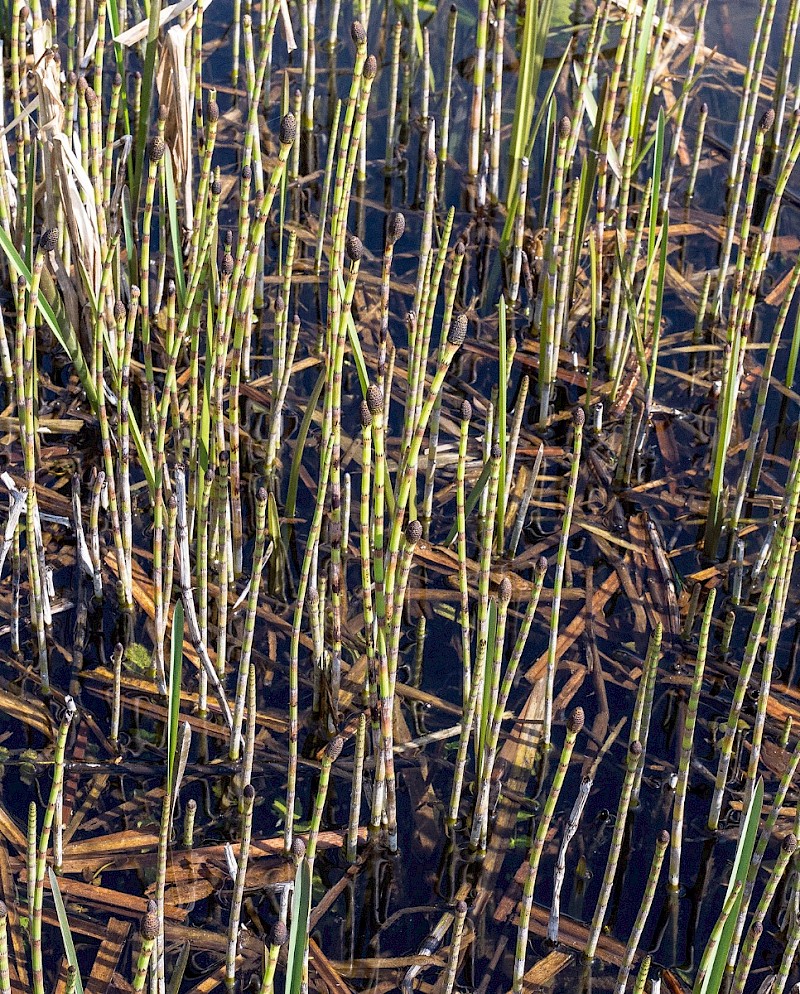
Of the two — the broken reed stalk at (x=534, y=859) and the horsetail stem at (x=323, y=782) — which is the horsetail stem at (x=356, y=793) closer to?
the horsetail stem at (x=323, y=782)

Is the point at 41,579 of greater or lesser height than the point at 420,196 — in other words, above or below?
below

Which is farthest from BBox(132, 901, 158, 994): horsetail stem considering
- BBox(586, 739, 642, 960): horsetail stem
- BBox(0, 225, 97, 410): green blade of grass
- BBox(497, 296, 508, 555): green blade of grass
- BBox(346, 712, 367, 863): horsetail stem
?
BBox(0, 225, 97, 410): green blade of grass

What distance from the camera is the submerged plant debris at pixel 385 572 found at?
5.41ft

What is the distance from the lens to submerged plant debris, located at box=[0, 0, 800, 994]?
165cm

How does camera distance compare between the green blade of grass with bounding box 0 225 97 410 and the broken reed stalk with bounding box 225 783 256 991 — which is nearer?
the broken reed stalk with bounding box 225 783 256 991

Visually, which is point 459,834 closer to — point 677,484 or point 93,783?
point 93,783

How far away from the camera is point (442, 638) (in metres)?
2.10

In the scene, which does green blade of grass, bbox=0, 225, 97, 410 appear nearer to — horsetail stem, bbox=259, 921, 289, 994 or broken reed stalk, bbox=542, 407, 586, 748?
broken reed stalk, bbox=542, 407, 586, 748

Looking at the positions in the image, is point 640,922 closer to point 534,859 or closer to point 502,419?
point 534,859

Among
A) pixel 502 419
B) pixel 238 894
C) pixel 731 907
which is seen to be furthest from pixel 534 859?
pixel 502 419

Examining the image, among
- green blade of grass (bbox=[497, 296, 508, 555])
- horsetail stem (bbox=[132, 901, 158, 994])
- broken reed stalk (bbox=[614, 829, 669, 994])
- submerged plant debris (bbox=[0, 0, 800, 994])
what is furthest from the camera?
green blade of grass (bbox=[497, 296, 508, 555])

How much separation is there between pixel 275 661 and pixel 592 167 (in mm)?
1154

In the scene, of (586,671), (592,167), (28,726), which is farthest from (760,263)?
(28,726)

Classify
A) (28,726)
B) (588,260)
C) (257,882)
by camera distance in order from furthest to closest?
(588,260) < (28,726) < (257,882)
